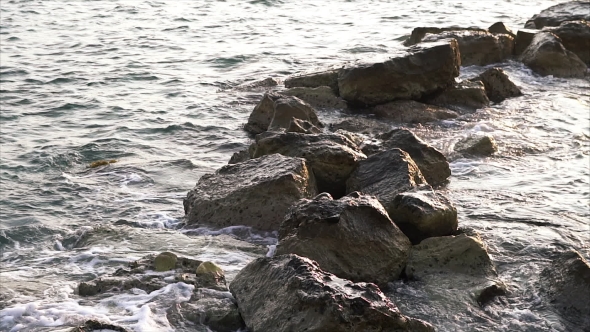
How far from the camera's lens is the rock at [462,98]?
14102mm

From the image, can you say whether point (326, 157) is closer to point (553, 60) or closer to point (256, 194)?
point (256, 194)

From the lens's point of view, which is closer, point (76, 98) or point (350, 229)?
point (350, 229)

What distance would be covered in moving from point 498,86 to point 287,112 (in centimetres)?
455

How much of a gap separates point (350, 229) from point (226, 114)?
23.0ft

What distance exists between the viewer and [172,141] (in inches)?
512

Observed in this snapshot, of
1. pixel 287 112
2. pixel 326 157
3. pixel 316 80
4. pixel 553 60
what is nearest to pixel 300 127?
pixel 287 112

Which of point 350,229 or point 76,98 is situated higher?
point 350,229

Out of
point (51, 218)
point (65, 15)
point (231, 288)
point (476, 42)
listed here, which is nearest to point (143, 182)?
point (51, 218)

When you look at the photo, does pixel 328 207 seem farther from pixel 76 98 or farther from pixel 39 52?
pixel 39 52

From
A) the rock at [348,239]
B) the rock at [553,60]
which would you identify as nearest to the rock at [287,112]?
the rock at [348,239]

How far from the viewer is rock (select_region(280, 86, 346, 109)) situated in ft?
46.1

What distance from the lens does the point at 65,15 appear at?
22766mm

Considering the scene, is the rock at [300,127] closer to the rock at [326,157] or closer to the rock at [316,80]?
the rock at [326,157]

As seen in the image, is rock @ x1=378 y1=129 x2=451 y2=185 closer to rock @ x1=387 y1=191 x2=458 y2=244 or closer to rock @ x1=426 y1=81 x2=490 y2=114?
rock @ x1=387 y1=191 x2=458 y2=244
